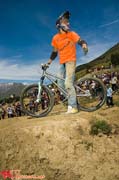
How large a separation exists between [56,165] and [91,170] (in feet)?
3.39

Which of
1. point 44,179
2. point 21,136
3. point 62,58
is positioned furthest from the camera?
point 62,58

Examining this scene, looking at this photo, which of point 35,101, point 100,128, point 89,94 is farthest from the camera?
point 35,101

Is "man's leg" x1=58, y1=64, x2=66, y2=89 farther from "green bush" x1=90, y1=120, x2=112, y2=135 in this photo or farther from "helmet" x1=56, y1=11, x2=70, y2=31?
"green bush" x1=90, y1=120, x2=112, y2=135

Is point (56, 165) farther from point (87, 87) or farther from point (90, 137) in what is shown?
point (87, 87)

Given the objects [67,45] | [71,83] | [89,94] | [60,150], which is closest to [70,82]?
[71,83]

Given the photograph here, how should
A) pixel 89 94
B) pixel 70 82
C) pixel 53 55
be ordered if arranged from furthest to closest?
pixel 53 55
pixel 89 94
pixel 70 82

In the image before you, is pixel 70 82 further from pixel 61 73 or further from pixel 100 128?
pixel 100 128

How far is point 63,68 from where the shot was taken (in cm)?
1138

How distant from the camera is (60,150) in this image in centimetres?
943

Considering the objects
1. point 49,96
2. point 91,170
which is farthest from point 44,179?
point 49,96

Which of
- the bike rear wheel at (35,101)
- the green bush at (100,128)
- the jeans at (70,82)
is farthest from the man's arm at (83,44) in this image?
the green bush at (100,128)

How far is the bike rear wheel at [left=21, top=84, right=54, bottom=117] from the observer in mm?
11430

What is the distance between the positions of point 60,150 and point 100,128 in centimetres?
158

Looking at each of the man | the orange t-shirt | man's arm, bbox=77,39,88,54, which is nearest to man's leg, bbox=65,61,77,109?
the man
